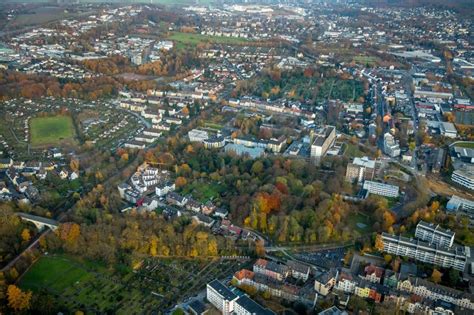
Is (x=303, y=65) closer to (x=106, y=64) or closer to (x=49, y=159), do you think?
(x=106, y=64)

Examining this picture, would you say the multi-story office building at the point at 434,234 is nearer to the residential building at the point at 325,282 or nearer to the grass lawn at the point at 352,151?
the residential building at the point at 325,282

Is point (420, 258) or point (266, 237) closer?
point (420, 258)

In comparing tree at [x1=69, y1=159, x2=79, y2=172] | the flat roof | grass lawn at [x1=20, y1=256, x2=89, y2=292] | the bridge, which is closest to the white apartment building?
tree at [x1=69, y1=159, x2=79, y2=172]

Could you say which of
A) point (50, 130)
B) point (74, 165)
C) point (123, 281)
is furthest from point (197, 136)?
point (123, 281)

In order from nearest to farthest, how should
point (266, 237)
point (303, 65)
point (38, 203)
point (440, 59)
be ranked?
point (266, 237) < point (38, 203) < point (303, 65) < point (440, 59)

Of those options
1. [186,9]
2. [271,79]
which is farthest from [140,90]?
[186,9]

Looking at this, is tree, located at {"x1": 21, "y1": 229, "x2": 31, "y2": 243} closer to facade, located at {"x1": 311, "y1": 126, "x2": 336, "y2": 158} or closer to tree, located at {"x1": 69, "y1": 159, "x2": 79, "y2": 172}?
tree, located at {"x1": 69, "y1": 159, "x2": 79, "y2": 172}
